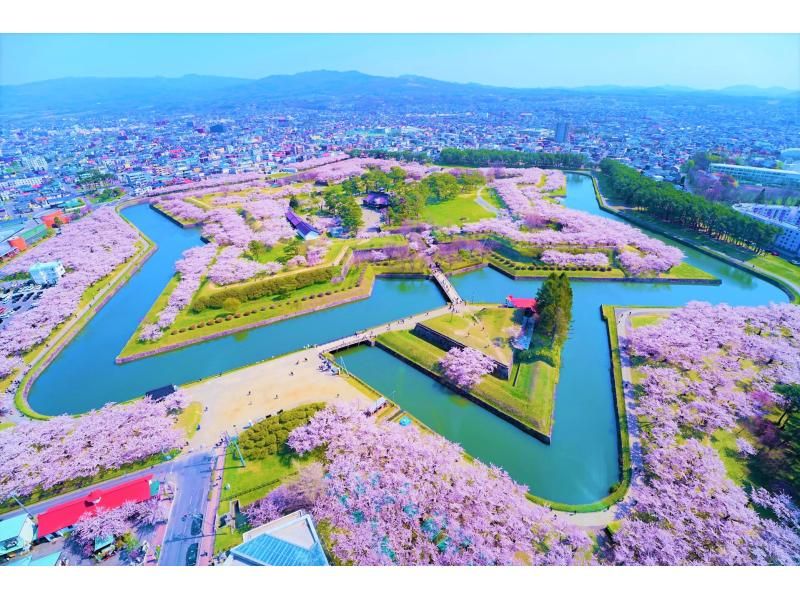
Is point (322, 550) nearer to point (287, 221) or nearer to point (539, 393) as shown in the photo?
point (539, 393)

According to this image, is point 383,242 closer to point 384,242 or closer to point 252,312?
point 384,242

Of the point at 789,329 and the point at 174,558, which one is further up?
the point at 789,329

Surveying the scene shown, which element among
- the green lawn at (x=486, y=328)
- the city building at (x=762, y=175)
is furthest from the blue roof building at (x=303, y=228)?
the city building at (x=762, y=175)

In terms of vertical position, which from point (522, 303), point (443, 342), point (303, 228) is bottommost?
point (443, 342)

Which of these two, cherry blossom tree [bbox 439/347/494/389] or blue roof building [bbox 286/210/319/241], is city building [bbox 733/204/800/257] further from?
blue roof building [bbox 286/210/319/241]

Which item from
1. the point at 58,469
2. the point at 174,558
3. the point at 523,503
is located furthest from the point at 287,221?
the point at 523,503

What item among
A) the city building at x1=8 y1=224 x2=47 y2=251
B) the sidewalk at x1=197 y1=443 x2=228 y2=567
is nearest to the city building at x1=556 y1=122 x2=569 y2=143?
the city building at x1=8 y1=224 x2=47 y2=251

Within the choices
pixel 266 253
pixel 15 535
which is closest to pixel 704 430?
pixel 15 535

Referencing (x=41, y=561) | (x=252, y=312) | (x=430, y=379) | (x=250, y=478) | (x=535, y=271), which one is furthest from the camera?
(x=535, y=271)
